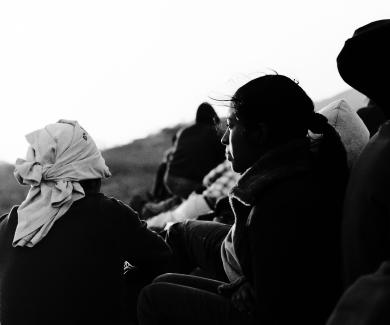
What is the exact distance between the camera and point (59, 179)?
10.8ft

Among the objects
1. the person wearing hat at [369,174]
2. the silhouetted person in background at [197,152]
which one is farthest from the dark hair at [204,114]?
the person wearing hat at [369,174]

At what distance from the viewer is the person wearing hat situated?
6.70 feet

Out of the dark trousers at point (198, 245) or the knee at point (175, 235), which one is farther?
the knee at point (175, 235)

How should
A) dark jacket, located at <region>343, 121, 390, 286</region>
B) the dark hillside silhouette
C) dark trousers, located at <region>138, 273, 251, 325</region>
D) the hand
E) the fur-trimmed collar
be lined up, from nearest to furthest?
dark jacket, located at <region>343, 121, 390, 286</region>
the fur-trimmed collar
the hand
dark trousers, located at <region>138, 273, 251, 325</region>
the dark hillside silhouette

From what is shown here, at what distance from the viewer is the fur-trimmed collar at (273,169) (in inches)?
94.7

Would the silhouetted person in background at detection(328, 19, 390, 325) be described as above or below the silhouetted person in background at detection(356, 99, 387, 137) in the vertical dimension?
above

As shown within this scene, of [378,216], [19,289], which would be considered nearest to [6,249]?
[19,289]

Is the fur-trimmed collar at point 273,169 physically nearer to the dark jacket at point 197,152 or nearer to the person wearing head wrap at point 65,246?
the person wearing head wrap at point 65,246

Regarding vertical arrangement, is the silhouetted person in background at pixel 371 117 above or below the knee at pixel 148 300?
below

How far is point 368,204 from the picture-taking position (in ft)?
6.78

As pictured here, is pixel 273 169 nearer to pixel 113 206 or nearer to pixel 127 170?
pixel 113 206

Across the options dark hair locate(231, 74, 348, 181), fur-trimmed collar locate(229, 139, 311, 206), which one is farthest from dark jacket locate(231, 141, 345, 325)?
dark hair locate(231, 74, 348, 181)

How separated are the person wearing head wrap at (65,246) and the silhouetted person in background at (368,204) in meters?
1.35

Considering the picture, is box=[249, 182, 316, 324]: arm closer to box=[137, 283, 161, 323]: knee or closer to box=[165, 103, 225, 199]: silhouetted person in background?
box=[137, 283, 161, 323]: knee
